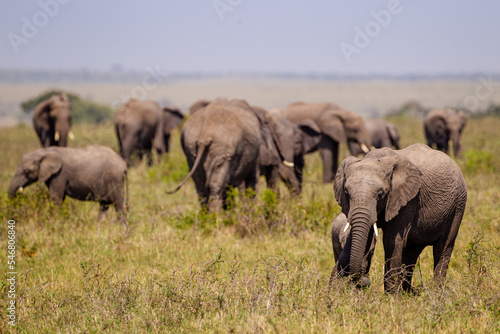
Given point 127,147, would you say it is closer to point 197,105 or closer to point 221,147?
point 197,105

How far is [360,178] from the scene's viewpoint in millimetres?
4715

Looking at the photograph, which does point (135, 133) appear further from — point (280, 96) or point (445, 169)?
point (280, 96)

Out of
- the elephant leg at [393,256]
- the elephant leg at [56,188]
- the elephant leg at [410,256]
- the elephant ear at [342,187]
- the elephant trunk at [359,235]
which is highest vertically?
the elephant ear at [342,187]

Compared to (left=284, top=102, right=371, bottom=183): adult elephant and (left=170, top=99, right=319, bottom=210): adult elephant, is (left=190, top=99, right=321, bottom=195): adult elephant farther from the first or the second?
(left=284, top=102, right=371, bottom=183): adult elephant

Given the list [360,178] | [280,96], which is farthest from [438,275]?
[280,96]

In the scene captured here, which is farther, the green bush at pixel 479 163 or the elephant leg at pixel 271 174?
the green bush at pixel 479 163

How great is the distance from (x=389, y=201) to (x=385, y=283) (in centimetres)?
89

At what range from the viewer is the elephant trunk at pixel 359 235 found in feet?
15.1

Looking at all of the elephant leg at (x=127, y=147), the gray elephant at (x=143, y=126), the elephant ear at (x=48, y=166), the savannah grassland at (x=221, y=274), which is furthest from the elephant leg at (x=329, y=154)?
the elephant ear at (x=48, y=166)

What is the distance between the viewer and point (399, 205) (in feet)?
16.2

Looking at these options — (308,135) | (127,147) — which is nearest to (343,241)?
(308,135)

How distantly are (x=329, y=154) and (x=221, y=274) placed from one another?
902 centimetres

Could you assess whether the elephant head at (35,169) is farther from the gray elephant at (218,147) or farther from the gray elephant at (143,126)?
the gray elephant at (143,126)

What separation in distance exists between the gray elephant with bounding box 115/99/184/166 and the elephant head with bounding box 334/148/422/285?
1182 cm
